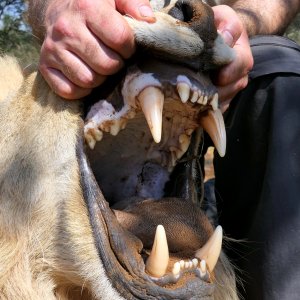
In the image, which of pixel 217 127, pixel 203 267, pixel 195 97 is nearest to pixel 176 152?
pixel 217 127

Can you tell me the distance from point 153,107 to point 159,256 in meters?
0.43

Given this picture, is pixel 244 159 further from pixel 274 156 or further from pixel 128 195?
pixel 128 195

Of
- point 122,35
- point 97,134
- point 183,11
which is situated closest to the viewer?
point 122,35

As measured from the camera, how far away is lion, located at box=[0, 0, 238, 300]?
1756 millimetres

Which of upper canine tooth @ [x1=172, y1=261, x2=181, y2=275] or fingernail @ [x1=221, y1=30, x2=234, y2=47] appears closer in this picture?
upper canine tooth @ [x1=172, y1=261, x2=181, y2=275]

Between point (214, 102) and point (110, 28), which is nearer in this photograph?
point (110, 28)

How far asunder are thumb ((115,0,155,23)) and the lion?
0.09 ft

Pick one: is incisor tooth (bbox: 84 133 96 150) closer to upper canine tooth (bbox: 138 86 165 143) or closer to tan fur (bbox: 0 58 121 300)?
tan fur (bbox: 0 58 121 300)

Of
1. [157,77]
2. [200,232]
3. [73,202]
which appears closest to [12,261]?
[73,202]

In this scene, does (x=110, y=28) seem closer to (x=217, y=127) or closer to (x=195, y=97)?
(x=195, y=97)

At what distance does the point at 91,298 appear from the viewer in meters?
1.96

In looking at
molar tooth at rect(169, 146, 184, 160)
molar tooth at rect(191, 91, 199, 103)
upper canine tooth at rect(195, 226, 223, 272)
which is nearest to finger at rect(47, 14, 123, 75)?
molar tooth at rect(191, 91, 199, 103)

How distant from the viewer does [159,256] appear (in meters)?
1.72

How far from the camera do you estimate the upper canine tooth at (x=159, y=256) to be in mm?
1711
